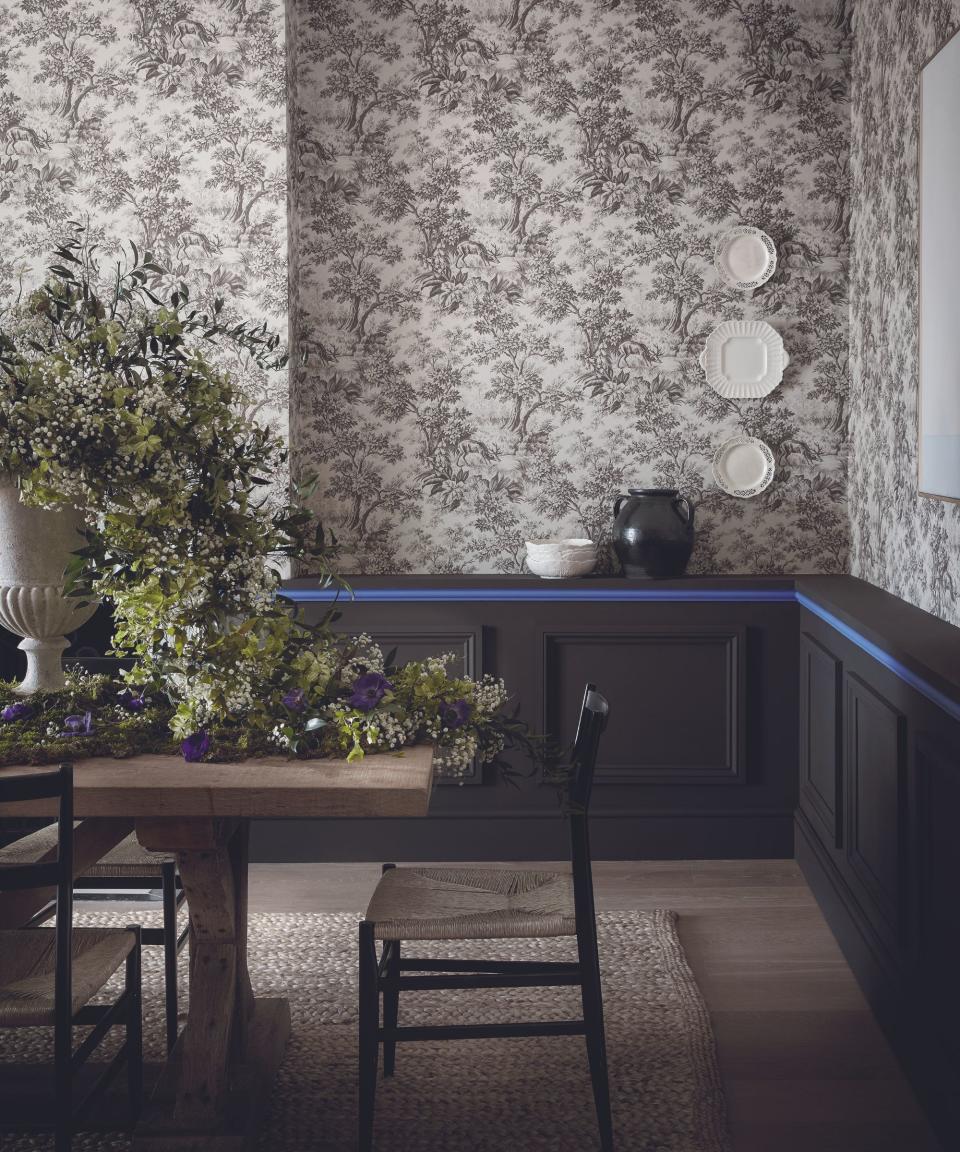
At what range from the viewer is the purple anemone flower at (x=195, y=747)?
220 centimetres

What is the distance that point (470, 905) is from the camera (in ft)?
7.72

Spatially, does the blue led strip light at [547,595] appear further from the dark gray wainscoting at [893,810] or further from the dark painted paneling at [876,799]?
the dark painted paneling at [876,799]

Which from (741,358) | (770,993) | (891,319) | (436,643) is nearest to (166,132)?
(436,643)

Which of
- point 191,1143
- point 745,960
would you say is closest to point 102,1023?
point 191,1143

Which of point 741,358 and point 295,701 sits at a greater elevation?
point 741,358

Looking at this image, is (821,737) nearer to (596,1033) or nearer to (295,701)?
(596,1033)

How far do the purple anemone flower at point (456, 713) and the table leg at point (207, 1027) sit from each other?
18.2 inches

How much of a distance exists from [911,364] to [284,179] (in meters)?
2.16

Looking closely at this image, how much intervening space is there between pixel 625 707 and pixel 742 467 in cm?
99

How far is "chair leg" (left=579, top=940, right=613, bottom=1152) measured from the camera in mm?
2246

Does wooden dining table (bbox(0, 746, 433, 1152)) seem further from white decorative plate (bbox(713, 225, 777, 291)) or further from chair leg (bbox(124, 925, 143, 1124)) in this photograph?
white decorative plate (bbox(713, 225, 777, 291))

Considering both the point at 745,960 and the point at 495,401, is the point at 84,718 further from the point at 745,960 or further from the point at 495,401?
the point at 495,401

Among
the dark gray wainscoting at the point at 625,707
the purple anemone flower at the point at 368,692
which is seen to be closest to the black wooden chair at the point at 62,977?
the purple anemone flower at the point at 368,692

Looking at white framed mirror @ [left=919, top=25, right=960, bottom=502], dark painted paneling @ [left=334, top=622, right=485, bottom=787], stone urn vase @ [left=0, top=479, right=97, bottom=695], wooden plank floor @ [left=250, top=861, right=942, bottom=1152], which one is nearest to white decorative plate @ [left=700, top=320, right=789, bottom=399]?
white framed mirror @ [left=919, top=25, right=960, bottom=502]
